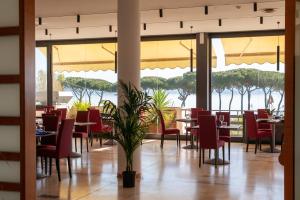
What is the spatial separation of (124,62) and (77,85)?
8452 millimetres

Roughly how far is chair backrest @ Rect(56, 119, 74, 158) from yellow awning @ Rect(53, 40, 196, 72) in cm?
705

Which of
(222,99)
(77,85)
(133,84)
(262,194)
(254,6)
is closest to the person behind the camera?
(262,194)

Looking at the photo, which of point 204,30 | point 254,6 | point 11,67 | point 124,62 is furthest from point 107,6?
point 11,67

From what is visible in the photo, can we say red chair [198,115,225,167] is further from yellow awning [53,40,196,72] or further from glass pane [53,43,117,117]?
glass pane [53,43,117,117]

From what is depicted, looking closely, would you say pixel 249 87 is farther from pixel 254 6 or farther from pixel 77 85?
pixel 77 85

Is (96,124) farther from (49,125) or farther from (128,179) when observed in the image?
(128,179)

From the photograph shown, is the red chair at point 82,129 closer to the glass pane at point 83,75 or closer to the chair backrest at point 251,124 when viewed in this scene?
the glass pane at point 83,75

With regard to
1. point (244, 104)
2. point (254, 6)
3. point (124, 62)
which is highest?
point (254, 6)

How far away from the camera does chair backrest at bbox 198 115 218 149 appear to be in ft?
27.5

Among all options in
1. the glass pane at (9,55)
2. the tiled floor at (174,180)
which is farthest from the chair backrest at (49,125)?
the glass pane at (9,55)

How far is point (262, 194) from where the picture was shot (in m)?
6.30

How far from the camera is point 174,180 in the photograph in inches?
289

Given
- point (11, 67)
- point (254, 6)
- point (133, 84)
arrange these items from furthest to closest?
point (254, 6), point (133, 84), point (11, 67)

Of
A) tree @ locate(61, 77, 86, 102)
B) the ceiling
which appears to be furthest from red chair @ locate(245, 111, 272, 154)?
tree @ locate(61, 77, 86, 102)
